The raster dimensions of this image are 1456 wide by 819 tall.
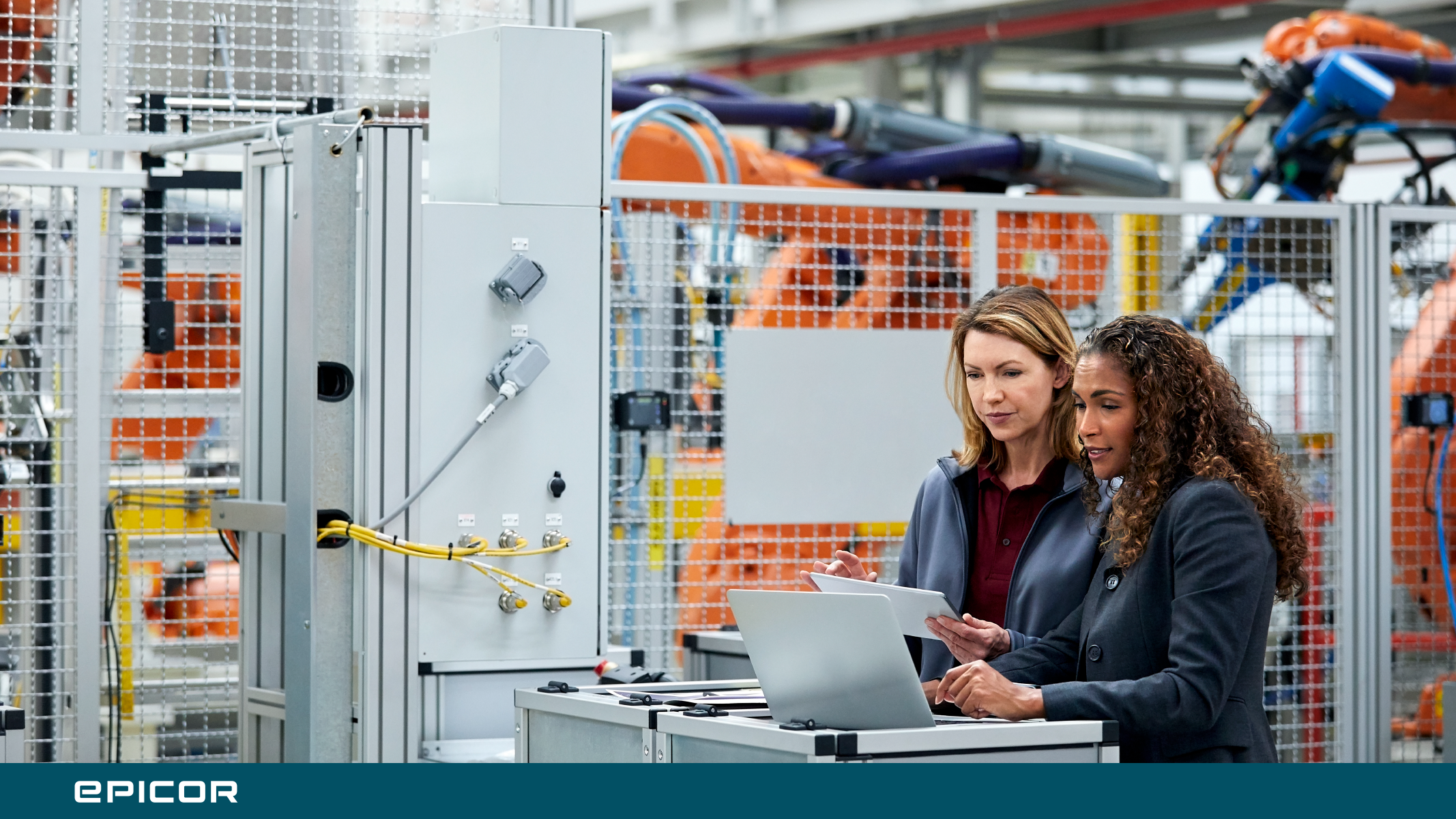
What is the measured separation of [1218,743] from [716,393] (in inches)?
108

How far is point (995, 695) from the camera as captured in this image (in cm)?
229

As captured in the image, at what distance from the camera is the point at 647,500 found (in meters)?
4.70

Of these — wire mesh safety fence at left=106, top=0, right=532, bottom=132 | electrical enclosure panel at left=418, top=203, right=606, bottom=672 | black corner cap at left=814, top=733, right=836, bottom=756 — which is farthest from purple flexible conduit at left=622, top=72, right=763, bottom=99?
black corner cap at left=814, top=733, right=836, bottom=756

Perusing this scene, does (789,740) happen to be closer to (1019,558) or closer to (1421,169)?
(1019,558)

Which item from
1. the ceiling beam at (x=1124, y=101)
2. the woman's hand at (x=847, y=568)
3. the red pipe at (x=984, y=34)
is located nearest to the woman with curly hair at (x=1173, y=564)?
the woman's hand at (x=847, y=568)

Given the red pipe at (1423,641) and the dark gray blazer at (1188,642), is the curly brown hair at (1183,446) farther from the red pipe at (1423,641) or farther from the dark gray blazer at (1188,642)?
the red pipe at (1423,641)

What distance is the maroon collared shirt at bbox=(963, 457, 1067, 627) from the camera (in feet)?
9.15

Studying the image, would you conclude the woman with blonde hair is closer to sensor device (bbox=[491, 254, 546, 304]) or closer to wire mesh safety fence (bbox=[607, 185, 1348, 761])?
sensor device (bbox=[491, 254, 546, 304])

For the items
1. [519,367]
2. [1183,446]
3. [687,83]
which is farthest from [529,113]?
[687,83]

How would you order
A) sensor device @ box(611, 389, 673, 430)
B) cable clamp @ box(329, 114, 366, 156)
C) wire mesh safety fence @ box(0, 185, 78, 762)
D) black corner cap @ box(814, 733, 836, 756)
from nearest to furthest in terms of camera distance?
black corner cap @ box(814, 733, 836, 756) < cable clamp @ box(329, 114, 366, 156) < wire mesh safety fence @ box(0, 185, 78, 762) < sensor device @ box(611, 389, 673, 430)

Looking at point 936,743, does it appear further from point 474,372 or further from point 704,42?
point 704,42

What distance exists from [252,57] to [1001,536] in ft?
8.89

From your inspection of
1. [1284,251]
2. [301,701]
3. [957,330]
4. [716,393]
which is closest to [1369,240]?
[1284,251]

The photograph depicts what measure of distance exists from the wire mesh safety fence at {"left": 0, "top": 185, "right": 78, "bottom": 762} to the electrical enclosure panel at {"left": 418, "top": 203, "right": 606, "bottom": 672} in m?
1.33
